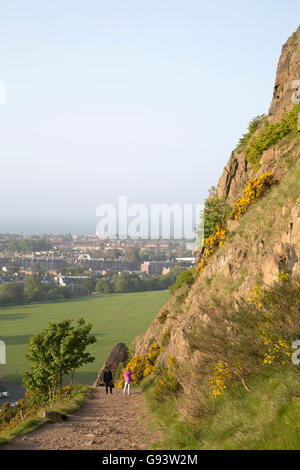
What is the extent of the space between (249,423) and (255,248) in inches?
380

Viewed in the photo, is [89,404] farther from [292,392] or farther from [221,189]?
[221,189]

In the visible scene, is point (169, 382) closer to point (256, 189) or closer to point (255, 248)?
point (255, 248)

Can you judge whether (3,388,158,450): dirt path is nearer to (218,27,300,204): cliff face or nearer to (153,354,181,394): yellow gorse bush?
(153,354,181,394): yellow gorse bush

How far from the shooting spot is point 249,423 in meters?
9.10

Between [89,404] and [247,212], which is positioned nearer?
[89,404]

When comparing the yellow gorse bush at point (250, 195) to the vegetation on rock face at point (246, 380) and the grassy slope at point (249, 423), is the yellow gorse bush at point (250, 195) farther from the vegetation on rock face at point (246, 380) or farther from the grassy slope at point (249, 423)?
the grassy slope at point (249, 423)

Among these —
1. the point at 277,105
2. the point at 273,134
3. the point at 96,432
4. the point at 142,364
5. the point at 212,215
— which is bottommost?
the point at 142,364

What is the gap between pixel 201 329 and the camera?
11.8 m

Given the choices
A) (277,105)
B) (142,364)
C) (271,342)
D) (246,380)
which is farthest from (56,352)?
(277,105)

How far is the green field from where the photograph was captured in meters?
89.2

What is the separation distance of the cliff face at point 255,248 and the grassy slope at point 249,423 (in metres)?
1.60

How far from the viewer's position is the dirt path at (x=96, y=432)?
35.7ft

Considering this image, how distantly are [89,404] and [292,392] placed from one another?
492 inches

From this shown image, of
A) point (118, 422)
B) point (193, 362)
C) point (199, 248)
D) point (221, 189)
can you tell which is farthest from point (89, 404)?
point (221, 189)
